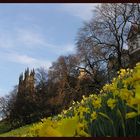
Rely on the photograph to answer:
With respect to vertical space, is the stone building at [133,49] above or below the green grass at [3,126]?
above

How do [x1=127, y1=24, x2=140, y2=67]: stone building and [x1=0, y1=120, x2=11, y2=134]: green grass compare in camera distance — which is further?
[x1=127, y1=24, x2=140, y2=67]: stone building

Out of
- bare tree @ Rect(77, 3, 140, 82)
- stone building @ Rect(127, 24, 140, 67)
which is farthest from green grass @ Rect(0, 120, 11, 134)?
stone building @ Rect(127, 24, 140, 67)

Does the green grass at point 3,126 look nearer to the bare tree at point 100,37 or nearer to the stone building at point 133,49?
the bare tree at point 100,37

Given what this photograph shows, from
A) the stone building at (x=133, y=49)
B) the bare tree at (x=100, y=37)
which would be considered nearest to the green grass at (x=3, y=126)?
the bare tree at (x=100, y=37)

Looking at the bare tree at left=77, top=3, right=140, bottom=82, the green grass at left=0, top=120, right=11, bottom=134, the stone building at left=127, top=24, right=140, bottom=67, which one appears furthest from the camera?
the stone building at left=127, top=24, right=140, bottom=67

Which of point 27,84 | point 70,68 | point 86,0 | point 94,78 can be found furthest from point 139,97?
point 94,78

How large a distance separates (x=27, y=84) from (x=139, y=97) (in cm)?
124

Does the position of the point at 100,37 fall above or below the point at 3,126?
above

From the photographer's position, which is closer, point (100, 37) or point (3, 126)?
point (3, 126)

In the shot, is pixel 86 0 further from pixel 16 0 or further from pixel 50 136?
pixel 50 136

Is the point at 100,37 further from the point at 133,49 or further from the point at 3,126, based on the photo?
the point at 3,126

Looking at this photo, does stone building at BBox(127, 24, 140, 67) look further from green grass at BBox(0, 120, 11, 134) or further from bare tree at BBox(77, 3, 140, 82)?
green grass at BBox(0, 120, 11, 134)

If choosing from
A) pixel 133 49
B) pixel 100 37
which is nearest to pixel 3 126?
pixel 100 37

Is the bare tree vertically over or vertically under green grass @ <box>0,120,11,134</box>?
over
